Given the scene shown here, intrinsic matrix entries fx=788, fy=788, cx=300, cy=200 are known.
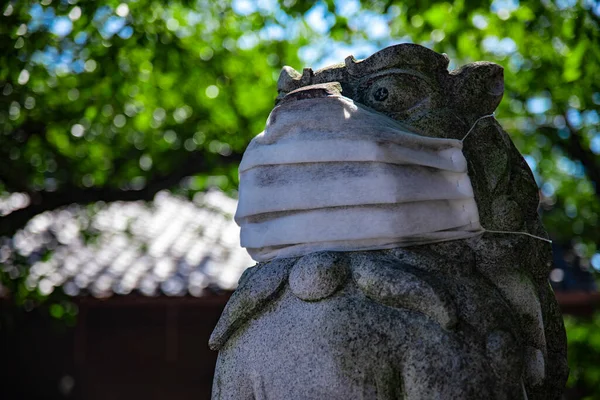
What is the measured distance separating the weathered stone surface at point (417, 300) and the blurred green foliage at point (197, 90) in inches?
84.9

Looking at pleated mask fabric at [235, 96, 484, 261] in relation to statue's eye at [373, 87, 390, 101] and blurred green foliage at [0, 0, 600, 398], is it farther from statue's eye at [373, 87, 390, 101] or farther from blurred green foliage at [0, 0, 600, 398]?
blurred green foliage at [0, 0, 600, 398]

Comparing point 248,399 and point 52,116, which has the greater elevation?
point 52,116

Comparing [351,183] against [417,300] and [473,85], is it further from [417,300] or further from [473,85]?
[473,85]

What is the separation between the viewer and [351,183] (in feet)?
7.54

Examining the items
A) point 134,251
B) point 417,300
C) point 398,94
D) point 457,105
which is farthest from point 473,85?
point 134,251

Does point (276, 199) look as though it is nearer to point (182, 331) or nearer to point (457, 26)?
point (457, 26)

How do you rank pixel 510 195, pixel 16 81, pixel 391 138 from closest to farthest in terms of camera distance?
1. pixel 391 138
2. pixel 510 195
3. pixel 16 81

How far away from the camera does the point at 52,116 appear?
550cm

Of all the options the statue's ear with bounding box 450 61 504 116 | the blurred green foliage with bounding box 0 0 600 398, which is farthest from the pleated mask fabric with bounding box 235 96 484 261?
the blurred green foliage with bounding box 0 0 600 398

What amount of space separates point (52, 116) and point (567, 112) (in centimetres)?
376

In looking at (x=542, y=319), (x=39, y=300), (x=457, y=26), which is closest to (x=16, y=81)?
(x=39, y=300)

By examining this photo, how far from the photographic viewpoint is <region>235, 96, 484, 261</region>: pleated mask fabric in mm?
2291

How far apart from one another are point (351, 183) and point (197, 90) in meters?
4.35

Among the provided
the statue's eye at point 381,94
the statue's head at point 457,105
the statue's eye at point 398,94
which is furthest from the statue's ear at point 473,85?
the statue's eye at point 381,94
